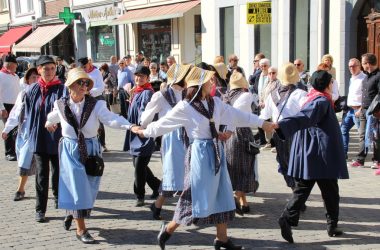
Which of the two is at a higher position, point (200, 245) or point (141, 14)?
point (141, 14)

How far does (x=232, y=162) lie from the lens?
6273mm

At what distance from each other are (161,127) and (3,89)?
6132 mm

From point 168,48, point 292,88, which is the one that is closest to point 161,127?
point 292,88

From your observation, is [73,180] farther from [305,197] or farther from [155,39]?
[155,39]

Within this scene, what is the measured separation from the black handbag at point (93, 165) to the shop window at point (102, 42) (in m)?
19.8

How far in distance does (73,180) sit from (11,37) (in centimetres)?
3062

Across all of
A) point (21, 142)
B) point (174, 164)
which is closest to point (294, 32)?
point (21, 142)

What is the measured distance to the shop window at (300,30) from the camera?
1495 cm

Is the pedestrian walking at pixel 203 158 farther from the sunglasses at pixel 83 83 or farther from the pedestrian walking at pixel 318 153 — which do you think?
the sunglasses at pixel 83 83

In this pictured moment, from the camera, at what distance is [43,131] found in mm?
6230

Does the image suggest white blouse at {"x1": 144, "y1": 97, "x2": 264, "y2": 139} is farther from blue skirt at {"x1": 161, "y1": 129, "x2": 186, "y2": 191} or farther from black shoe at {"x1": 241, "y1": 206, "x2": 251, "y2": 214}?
black shoe at {"x1": 241, "y1": 206, "x2": 251, "y2": 214}

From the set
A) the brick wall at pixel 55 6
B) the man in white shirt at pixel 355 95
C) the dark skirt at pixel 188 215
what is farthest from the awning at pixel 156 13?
the dark skirt at pixel 188 215

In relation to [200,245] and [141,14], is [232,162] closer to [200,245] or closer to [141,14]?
[200,245]

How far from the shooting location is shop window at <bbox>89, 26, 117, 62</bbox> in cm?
2506
